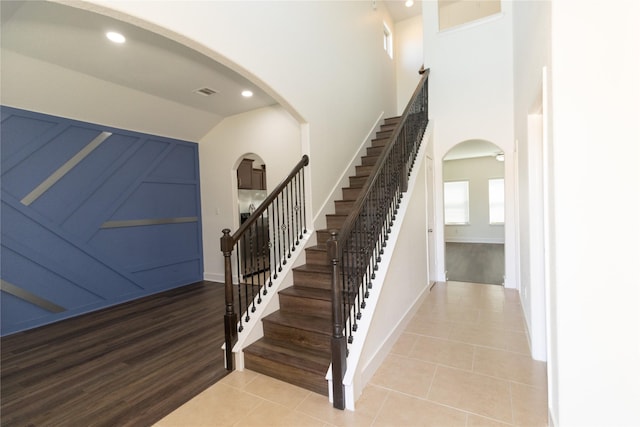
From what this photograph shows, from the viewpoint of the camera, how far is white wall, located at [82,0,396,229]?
2270 millimetres

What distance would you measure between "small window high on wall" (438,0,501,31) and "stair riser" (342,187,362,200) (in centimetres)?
498

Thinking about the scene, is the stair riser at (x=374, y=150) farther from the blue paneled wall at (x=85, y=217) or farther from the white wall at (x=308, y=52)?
the blue paneled wall at (x=85, y=217)

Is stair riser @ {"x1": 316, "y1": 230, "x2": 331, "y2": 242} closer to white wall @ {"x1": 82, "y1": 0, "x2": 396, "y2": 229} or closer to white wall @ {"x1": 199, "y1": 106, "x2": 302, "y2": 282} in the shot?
white wall @ {"x1": 82, "y1": 0, "x2": 396, "y2": 229}

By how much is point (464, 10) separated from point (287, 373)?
26.7 feet

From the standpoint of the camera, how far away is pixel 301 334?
2.60m

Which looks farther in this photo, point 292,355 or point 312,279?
point 312,279

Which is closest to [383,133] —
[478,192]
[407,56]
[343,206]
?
[343,206]

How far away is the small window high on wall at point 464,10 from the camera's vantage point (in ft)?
21.0

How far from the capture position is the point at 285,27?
10.9ft

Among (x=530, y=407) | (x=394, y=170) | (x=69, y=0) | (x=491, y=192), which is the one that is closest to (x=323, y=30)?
(x=394, y=170)

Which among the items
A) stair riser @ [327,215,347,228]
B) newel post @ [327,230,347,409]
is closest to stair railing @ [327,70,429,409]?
newel post @ [327,230,347,409]

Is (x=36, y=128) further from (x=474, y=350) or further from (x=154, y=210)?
(x=474, y=350)

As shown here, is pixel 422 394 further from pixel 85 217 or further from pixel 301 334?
pixel 85 217

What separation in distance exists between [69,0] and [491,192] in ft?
36.1
